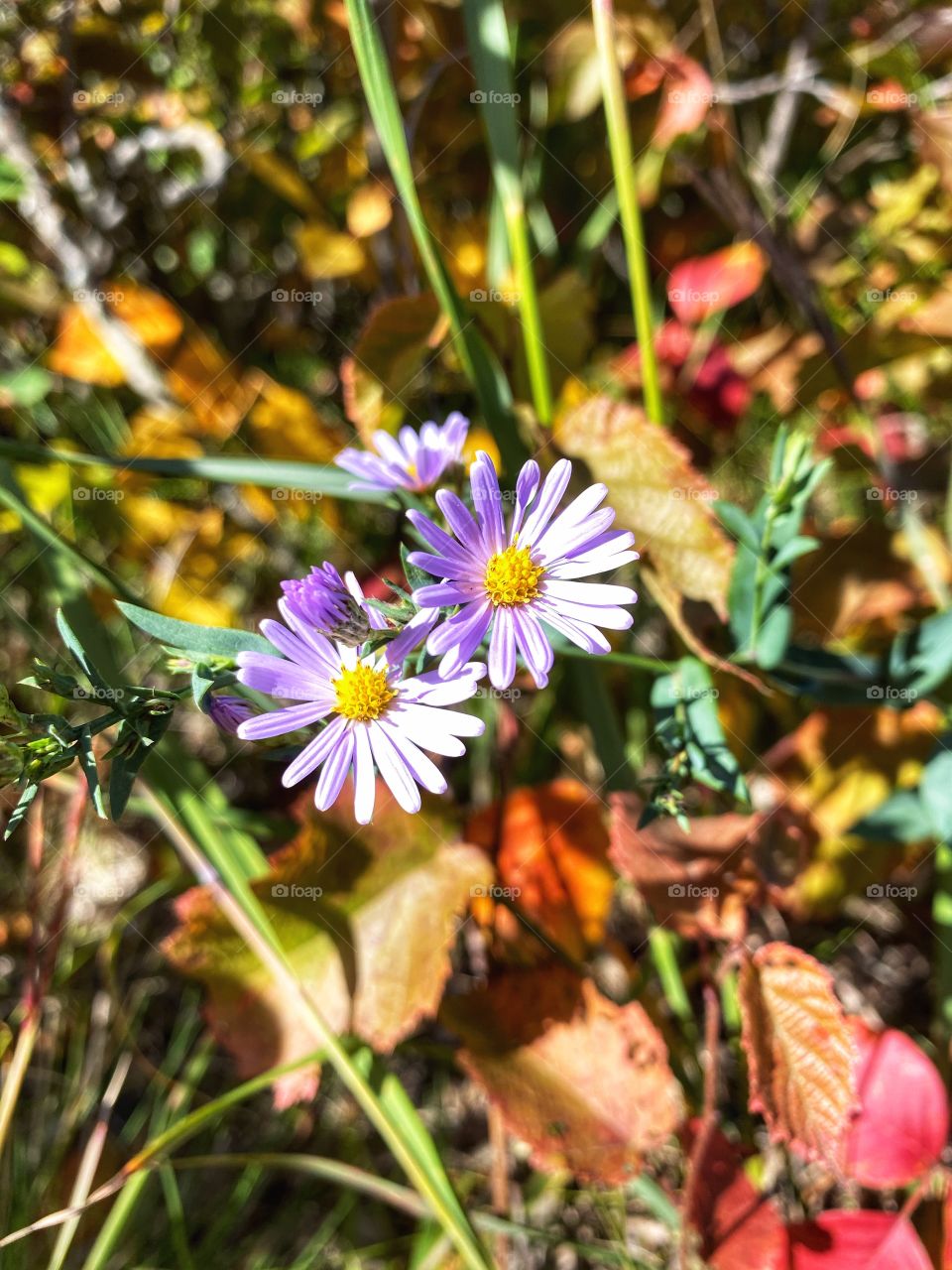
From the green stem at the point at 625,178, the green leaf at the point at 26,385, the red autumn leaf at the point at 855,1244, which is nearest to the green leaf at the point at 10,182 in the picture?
the green leaf at the point at 26,385

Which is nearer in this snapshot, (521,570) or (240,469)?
(521,570)

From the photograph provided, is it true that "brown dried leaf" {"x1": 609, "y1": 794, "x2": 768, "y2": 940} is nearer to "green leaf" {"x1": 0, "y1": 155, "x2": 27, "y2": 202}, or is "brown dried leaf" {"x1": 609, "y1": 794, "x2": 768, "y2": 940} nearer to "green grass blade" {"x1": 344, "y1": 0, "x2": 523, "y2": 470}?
"green grass blade" {"x1": 344, "y1": 0, "x2": 523, "y2": 470}

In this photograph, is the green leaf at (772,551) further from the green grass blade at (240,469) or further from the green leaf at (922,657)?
the green grass blade at (240,469)

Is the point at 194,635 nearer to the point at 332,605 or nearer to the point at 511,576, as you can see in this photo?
the point at 332,605

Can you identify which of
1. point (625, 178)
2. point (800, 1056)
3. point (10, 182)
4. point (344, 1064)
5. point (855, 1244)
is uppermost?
point (10, 182)

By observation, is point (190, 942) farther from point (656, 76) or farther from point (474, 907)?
point (656, 76)

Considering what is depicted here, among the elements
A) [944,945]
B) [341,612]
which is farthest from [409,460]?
[944,945]

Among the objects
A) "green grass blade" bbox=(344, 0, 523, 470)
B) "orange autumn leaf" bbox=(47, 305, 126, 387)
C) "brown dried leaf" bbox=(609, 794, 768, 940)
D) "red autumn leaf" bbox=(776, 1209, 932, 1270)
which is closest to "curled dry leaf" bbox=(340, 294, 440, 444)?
"green grass blade" bbox=(344, 0, 523, 470)

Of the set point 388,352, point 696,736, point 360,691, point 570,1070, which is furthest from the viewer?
point 388,352
